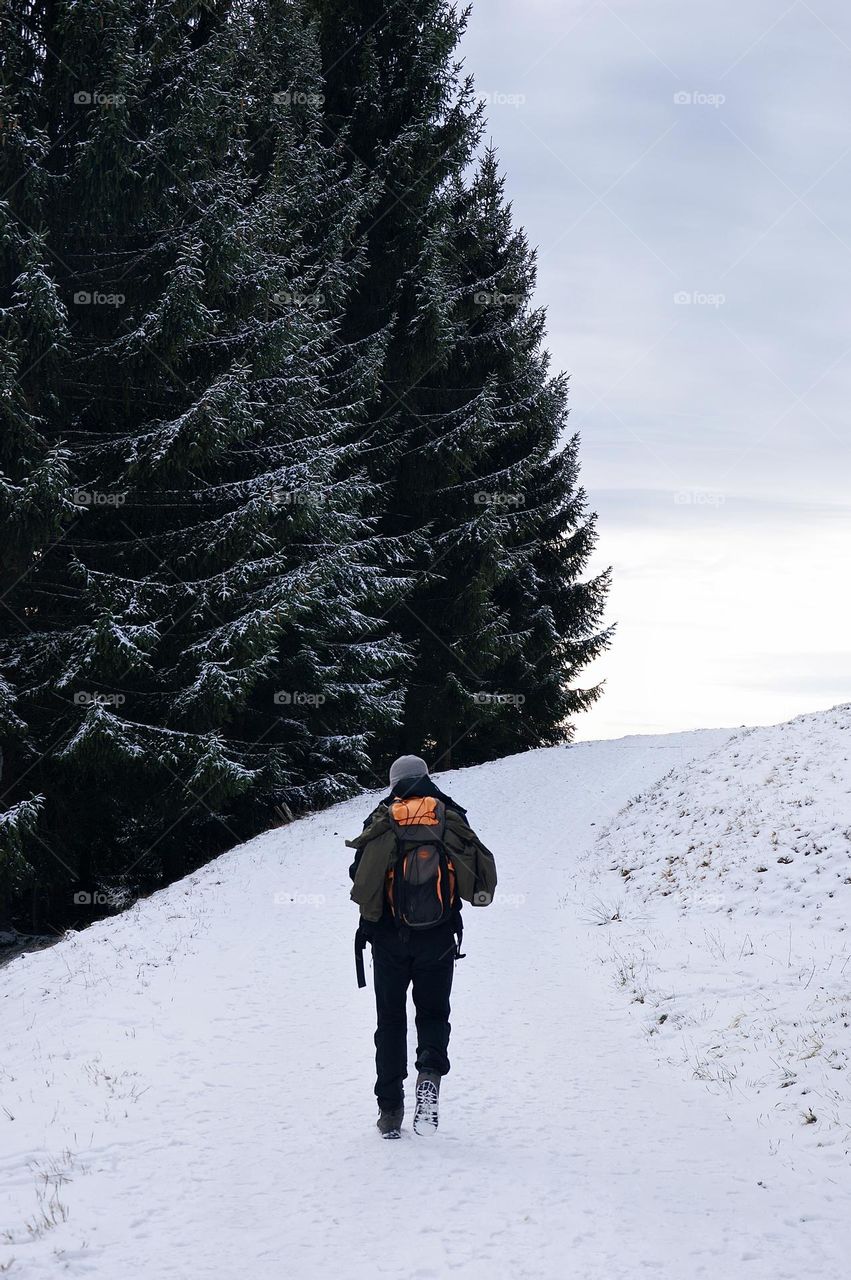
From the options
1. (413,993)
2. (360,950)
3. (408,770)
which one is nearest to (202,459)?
(408,770)

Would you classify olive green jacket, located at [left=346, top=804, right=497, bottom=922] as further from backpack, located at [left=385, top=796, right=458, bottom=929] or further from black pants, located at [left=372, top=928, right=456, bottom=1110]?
black pants, located at [left=372, top=928, right=456, bottom=1110]

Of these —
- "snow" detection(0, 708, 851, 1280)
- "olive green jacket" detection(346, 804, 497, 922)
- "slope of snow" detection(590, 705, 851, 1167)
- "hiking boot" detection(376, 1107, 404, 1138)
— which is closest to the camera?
"snow" detection(0, 708, 851, 1280)

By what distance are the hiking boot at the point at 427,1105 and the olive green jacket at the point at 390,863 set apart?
3.32 ft

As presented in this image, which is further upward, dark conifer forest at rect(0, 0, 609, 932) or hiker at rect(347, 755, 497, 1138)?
dark conifer forest at rect(0, 0, 609, 932)

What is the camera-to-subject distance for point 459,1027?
8.15m

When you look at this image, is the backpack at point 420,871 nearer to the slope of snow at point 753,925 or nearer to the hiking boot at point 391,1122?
the hiking boot at point 391,1122

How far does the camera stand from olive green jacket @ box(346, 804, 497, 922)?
225 inches

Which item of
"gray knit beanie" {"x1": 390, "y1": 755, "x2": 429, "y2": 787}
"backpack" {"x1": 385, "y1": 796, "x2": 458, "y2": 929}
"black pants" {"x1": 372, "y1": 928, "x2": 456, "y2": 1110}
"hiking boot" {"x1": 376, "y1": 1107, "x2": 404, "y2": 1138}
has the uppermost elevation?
"gray knit beanie" {"x1": 390, "y1": 755, "x2": 429, "y2": 787}

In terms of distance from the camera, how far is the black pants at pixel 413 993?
572 centimetres

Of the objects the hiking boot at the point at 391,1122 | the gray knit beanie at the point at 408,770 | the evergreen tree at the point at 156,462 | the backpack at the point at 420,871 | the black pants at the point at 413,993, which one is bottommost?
the hiking boot at the point at 391,1122

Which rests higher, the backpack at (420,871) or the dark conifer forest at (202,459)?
the dark conifer forest at (202,459)

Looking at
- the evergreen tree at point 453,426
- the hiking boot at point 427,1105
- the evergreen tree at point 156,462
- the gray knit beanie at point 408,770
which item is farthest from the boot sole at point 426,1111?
the evergreen tree at point 453,426

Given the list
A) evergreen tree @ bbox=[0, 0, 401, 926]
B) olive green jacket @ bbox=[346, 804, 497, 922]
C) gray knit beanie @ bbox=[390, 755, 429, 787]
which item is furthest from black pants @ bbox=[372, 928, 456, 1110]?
evergreen tree @ bbox=[0, 0, 401, 926]

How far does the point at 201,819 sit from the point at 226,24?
521 inches
